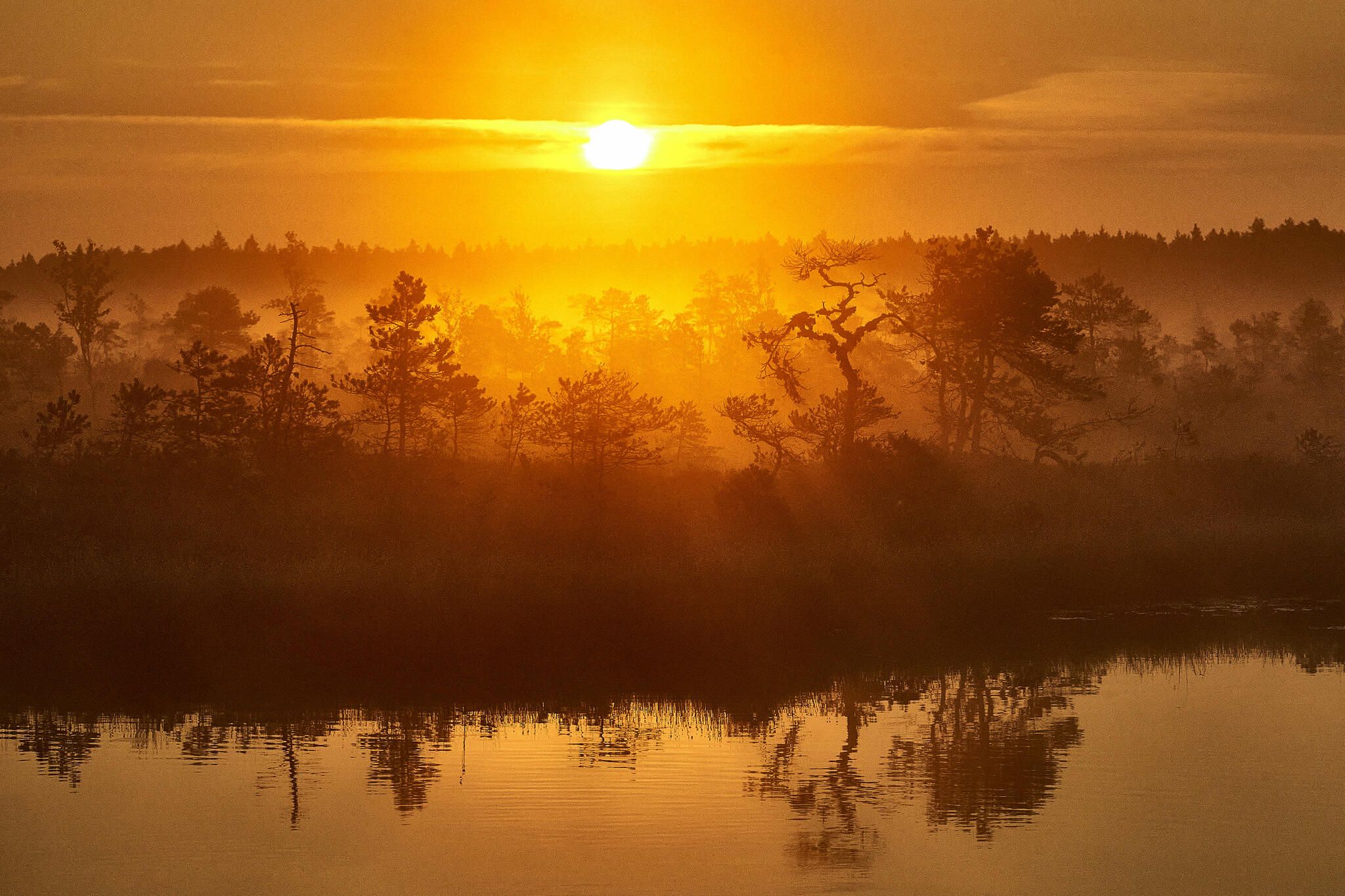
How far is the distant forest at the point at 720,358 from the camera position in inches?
1770

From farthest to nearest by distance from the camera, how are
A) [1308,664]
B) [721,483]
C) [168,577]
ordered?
[721,483] < [168,577] < [1308,664]

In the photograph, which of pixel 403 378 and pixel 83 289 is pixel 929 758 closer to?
pixel 403 378

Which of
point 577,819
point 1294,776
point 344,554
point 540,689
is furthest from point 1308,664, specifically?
point 344,554

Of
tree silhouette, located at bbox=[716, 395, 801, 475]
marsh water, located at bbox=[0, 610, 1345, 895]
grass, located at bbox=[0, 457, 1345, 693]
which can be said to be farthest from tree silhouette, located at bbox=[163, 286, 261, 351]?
marsh water, located at bbox=[0, 610, 1345, 895]

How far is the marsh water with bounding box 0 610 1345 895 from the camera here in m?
14.5

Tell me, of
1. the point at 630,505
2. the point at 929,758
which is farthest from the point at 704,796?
the point at 630,505

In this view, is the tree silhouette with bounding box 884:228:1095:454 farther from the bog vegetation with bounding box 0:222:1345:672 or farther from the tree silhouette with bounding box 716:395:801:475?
the tree silhouette with bounding box 716:395:801:475

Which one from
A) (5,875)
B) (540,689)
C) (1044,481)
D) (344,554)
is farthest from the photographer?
(1044,481)

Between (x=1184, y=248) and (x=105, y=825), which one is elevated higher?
(x=1184, y=248)

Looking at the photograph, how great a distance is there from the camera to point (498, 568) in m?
28.7

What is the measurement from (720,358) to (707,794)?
106339 mm

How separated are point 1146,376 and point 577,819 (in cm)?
8678

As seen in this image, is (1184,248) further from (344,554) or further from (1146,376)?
(344,554)

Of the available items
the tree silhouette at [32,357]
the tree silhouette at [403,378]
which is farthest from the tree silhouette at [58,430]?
the tree silhouette at [32,357]
